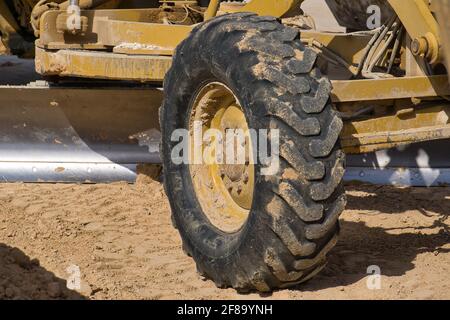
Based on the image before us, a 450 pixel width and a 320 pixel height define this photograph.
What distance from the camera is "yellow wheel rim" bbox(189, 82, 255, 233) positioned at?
16.4 ft

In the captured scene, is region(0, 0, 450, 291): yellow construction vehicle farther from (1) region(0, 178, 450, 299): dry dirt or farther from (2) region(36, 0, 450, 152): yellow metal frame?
(1) region(0, 178, 450, 299): dry dirt

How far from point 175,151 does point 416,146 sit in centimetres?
219

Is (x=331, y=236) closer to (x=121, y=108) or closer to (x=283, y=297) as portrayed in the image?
(x=283, y=297)

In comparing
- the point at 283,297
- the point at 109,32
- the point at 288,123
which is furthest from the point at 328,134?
the point at 109,32

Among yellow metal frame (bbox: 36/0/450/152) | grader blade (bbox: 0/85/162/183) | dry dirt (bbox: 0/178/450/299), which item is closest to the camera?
dry dirt (bbox: 0/178/450/299)

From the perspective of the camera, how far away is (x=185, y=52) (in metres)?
5.07

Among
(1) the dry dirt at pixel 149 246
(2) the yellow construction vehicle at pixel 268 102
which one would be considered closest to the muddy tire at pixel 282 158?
(2) the yellow construction vehicle at pixel 268 102

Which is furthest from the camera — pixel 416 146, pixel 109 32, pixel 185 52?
pixel 416 146

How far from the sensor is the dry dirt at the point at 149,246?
4.76 meters

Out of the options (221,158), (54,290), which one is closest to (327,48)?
(221,158)

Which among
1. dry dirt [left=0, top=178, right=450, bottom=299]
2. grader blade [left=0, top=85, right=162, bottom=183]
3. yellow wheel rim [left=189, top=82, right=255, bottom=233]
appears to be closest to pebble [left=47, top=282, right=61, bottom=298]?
dry dirt [left=0, top=178, right=450, bottom=299]

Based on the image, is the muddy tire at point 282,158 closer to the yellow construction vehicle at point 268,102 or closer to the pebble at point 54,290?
the yellow construction vehicle at point 268,102

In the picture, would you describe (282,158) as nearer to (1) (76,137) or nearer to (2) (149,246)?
(2) (149,246)
